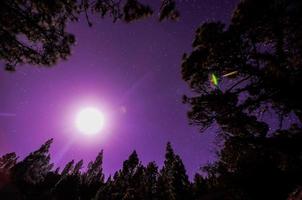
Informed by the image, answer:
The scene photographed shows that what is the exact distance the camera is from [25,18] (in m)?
7.79

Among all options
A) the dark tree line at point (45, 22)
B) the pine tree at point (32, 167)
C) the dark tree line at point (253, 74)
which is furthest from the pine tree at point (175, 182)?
the pine tree at point (32, 167)

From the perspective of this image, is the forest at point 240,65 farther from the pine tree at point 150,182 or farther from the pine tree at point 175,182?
the pine tree at point 150,182

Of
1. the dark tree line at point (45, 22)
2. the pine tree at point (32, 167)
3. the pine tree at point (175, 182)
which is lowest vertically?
the dark tree line at point (45, 22)

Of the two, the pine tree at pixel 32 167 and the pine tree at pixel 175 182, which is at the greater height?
the pine tree at pixel 32 167

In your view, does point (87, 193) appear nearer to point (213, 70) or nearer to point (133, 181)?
point (133, 181)

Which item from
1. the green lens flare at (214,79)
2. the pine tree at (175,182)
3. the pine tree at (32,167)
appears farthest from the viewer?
the pine tree at (32,167)

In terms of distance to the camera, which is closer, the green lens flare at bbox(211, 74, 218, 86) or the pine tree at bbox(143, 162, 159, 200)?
the green lens flare at bbox(211, 74, 218, 86)

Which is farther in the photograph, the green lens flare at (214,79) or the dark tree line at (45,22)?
the green lens flare at (214,79)

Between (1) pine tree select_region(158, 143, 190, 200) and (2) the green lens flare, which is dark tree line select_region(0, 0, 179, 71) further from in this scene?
(1) pine tree select_region(158, 143, 190, 200)

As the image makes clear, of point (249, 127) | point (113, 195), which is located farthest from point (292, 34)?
point (113, 195)

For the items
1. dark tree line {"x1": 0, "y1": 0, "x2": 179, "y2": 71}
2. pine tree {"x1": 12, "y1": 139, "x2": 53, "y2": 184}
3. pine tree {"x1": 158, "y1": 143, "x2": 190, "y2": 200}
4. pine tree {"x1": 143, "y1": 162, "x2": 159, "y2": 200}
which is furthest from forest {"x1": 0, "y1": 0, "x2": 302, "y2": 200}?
pine tree {"x1": 12, "y1": 139, "x2": 53, "y2": 184}

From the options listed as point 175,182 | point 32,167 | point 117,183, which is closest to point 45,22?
point 175,182

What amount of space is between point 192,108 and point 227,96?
219 cm

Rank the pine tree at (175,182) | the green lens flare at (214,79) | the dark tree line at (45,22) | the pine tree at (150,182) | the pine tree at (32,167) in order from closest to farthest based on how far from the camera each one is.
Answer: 1. the dark tree line at (45,22)
2. the green lens flare at (214,79)
3. the pine tree at (175,182)
4. the pine tree at (150,182)
5. the pine tree at (32,167)
